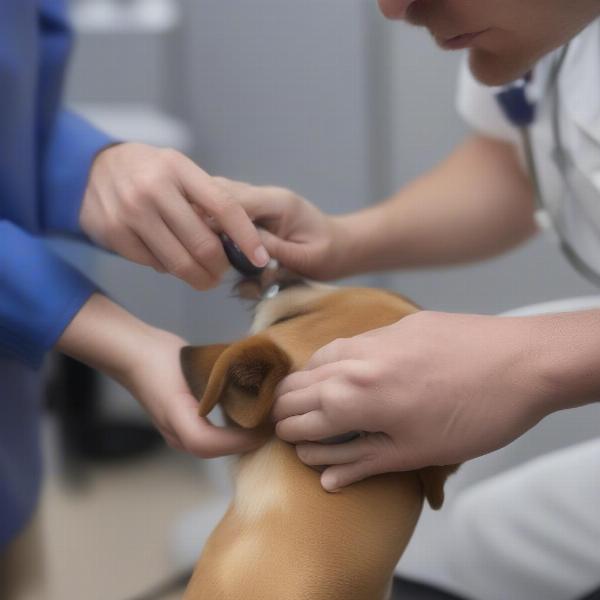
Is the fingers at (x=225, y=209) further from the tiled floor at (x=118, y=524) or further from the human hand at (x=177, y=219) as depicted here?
the tiled floor at (x=118, y=524)

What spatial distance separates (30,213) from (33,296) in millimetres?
161

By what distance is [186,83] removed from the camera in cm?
158

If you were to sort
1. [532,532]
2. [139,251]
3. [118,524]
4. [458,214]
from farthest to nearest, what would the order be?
1. [118,524]
2. [458,214]
3. [532,532]
4. [139,251]

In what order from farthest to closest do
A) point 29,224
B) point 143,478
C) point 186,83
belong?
point 186,83, point 143,478, point 29,224

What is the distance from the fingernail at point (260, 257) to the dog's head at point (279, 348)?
20 millimetres

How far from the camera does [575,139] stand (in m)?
0.67

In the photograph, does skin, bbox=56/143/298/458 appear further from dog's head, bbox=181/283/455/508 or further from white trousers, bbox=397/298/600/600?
white trousers, bbox=397/298/600/600

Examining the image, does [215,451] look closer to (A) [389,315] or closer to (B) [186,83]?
(A) [389,315]

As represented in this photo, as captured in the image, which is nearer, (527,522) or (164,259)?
(164,259)

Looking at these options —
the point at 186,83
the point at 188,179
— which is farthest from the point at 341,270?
the point at 186,83

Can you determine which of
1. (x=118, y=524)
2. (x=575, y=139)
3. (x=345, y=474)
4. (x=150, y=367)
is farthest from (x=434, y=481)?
(x=118, y=524)

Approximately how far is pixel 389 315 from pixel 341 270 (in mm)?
171

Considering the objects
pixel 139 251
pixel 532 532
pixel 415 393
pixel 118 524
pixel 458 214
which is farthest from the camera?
pixel 118 524

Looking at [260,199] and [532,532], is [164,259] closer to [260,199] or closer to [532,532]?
[260,199]
